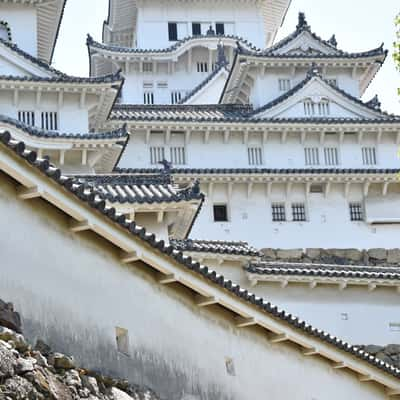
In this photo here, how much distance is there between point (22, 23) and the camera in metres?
41.1

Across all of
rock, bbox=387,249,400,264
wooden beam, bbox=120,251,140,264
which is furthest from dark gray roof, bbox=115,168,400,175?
wooden beam, bbox=120,251,140,264

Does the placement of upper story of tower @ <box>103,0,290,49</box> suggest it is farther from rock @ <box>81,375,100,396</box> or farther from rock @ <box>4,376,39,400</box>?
rock @ <box>4,376,39,400</box>

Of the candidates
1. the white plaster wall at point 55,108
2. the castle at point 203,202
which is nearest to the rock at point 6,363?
the castle at point 203,202

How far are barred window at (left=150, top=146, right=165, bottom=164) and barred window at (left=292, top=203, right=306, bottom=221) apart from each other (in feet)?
17.3

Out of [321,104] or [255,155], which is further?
[321,104]

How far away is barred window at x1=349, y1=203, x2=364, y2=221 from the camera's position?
1614 inches

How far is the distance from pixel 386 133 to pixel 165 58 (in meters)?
15.3

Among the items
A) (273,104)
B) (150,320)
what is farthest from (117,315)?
(273,104)

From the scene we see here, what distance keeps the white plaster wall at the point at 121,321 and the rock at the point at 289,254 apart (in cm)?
1994

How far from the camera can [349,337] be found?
3148 centimetres

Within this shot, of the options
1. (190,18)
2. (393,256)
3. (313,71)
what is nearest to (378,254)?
(393,256)

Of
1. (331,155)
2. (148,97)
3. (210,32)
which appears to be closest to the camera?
(331,155)

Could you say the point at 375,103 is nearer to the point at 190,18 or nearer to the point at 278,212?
the point at 278,212

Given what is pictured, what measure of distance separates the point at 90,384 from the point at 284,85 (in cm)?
3346
